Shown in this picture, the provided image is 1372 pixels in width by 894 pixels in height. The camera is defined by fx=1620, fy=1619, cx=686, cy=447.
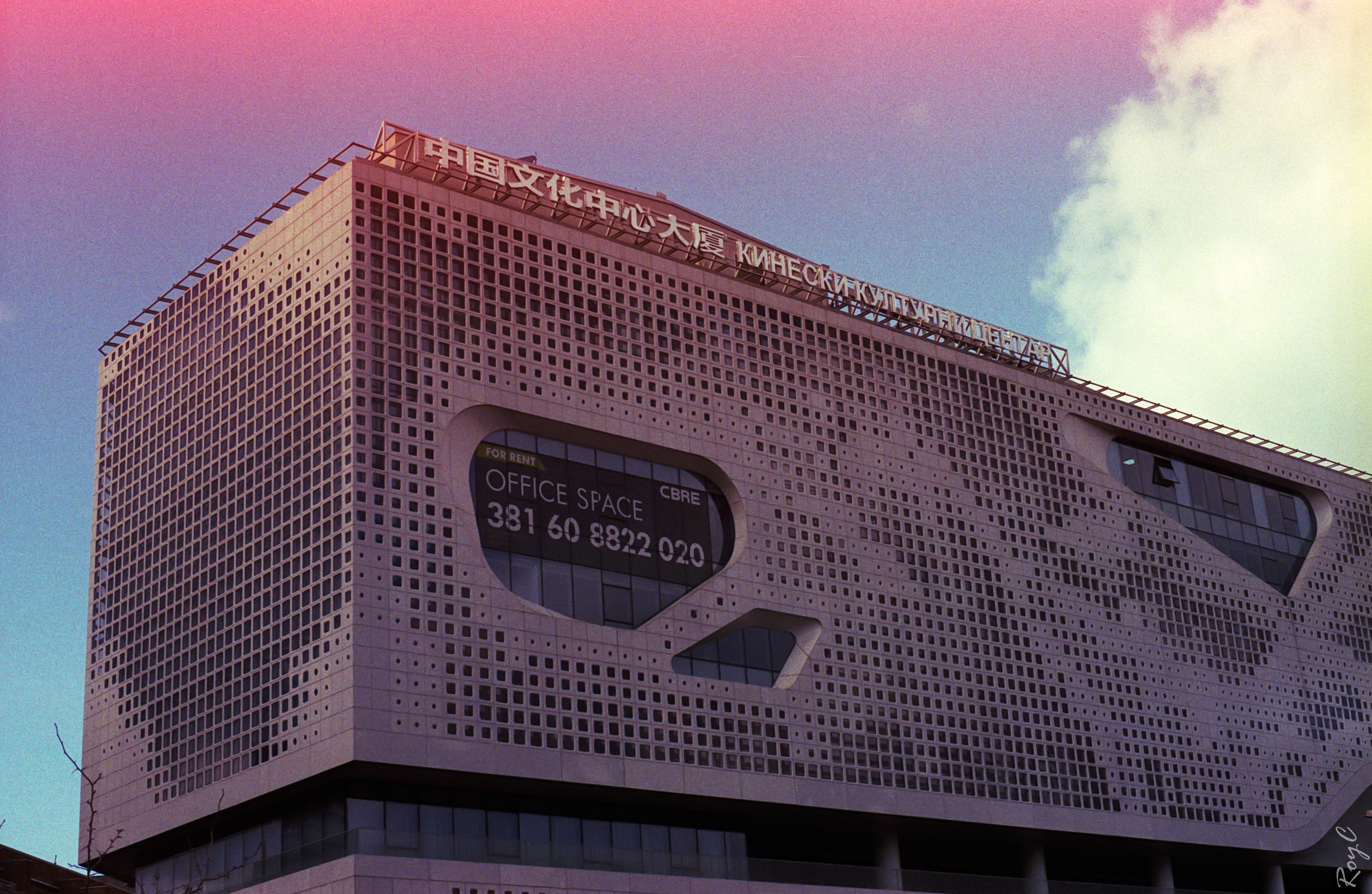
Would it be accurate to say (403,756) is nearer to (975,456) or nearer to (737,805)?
(737,805)

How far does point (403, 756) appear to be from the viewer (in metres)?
44.0

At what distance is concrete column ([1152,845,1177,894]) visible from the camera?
63.1m

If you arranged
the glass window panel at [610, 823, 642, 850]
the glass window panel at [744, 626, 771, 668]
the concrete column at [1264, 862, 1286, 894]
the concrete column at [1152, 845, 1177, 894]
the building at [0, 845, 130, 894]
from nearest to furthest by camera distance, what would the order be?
the building at [0, 845, 130, 894]
the glass window panel at [610, 823, 642, 850]
the glass window panel at [744, 626, 771, 668]
the concrete column at [1152, 845, 1177, 894]
the concrete column at [1264, 862, 1286, 894]

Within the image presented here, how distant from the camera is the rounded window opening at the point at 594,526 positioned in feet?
161

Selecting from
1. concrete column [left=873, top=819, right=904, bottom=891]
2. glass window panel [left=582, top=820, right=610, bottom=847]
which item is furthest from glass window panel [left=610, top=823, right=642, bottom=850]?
concrete column [left=873, top=819, right=904, bottom=891]

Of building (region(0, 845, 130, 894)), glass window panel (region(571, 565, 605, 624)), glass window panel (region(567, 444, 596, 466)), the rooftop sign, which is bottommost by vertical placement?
building (region(0, 845, 130, 894))

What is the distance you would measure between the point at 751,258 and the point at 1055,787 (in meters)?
21.9

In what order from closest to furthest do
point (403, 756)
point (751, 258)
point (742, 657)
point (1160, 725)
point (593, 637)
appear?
1. point (403, 756)
2. point (593, 637)
3. point (742, 657)
4. point (751, 258)
5. point (1160, 725)

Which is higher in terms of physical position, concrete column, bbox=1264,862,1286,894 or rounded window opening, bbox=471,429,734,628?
rounded window opening, bbox=471,429,734,628

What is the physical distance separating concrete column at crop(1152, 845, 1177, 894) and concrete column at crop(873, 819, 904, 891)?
42.3ft

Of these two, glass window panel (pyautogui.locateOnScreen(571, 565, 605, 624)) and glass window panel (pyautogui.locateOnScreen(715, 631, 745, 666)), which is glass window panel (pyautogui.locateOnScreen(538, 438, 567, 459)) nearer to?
glass window panel (pyautogui.locateOnScreen(571, 565, 605, 624))

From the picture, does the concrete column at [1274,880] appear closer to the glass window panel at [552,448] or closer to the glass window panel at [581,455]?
the glass window panel at [581,455]

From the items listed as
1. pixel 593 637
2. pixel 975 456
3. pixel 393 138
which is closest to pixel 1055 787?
pixel 975 456

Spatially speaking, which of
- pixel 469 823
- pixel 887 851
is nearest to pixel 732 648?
pixel 887 851
